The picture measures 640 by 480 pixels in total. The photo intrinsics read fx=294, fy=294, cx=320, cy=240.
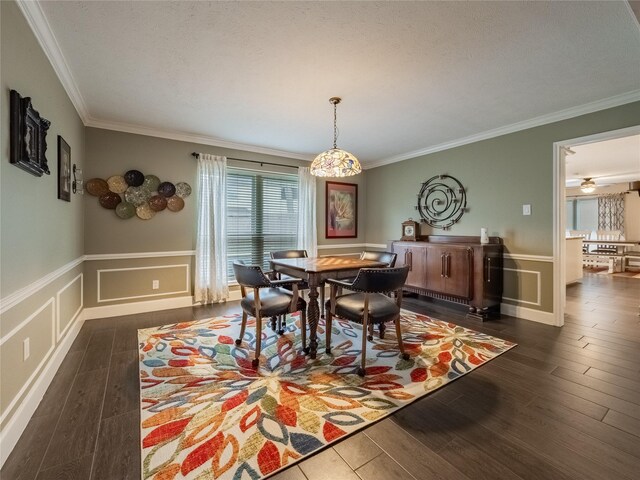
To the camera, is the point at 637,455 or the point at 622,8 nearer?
the point at 637,455

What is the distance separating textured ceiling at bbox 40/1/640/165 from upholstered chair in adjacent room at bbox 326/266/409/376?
1658 millimetres

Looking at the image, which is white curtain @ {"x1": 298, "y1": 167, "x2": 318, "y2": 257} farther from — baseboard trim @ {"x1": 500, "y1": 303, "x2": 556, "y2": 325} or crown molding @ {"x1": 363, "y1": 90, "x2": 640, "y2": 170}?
baseboard trim @ {"x1": 500, "y1": 303, "x2": 556, "y2": 325}

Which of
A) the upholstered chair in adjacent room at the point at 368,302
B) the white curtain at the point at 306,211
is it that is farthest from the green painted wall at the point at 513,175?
the upholstered chair in adjacent room at the point at 368,302

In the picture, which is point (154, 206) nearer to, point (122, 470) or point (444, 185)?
point (122, 470)

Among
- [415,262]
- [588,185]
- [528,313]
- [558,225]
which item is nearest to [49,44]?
[415,262]

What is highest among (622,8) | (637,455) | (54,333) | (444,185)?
(622,8)

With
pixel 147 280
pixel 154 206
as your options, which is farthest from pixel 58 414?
pixel 154 206

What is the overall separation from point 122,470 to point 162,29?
8.38ft

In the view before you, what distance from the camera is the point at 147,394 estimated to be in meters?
1.99

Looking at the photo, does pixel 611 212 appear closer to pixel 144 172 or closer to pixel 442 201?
pixel 442 201

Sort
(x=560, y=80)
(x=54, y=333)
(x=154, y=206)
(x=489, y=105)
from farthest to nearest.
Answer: (x=154, y=206), (x=489, y=105), (x=560, y=80), (x=54, y=333)

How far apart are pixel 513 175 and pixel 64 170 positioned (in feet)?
16.1

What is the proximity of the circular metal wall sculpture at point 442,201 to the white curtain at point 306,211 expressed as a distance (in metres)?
1.82

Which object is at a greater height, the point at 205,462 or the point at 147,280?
the point at 147,280
